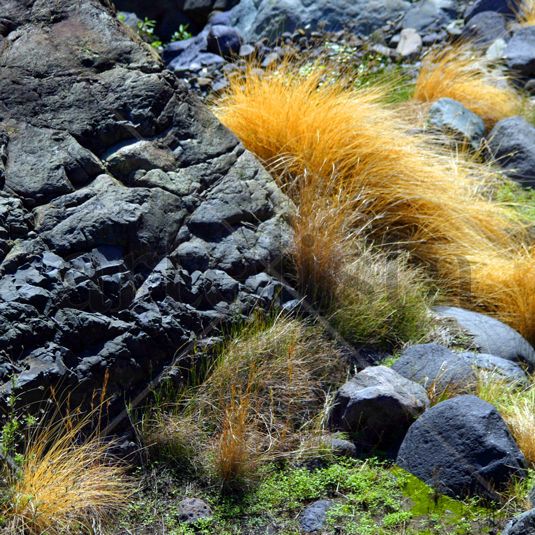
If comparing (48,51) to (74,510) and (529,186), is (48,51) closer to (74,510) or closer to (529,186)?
(74,510)

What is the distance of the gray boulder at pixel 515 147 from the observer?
6234mm

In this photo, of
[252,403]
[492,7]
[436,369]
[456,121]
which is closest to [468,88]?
[456,121]

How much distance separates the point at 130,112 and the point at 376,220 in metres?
1.66

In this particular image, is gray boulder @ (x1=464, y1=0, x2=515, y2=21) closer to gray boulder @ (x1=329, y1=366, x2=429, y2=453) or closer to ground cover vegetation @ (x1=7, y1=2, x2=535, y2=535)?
ground cover vegetation @ (x1=7, y1=2, x2=535, y2=535)

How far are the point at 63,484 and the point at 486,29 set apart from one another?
21.5 feet

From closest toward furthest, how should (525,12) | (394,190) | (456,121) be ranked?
(394,190), (456,121), (525,12)

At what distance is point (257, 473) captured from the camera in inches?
139

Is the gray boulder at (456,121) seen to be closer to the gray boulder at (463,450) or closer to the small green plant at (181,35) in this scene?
the gray boulder at (463,450)

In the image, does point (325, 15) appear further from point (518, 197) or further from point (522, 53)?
point (518, 197)

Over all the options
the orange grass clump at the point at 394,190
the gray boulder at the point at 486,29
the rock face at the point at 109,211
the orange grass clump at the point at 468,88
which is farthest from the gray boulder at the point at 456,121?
the rock face at the point at 109,211

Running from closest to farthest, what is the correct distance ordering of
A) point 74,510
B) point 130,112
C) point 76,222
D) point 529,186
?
point 74,510, point 76,222, point 130,112, point 529,186

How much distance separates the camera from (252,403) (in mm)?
3795

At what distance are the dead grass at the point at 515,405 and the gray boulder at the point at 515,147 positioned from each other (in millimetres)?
2394

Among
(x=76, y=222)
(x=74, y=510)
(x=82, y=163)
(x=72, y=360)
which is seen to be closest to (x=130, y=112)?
(x=82, y=163)
